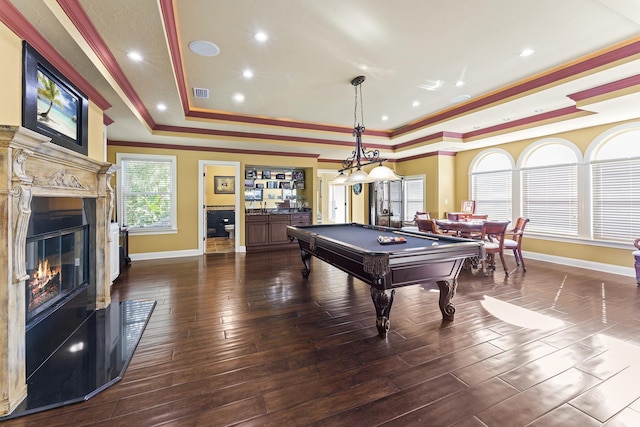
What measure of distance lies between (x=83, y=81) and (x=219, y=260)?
3.78m

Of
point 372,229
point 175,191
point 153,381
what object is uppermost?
point 175,191

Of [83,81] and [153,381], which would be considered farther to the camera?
[83,81]

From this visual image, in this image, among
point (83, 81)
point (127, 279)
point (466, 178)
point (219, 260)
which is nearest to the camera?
point (83, 81)

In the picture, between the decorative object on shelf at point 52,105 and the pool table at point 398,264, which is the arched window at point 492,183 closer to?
the pool table at point 398,264

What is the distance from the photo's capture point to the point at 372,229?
4500 mm

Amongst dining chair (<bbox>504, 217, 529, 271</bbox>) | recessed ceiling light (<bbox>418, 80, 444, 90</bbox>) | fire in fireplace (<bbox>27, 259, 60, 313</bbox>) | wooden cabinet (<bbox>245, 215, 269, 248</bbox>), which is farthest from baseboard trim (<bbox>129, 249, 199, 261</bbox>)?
dining chair (<bbox>504, 217, 529, 271</bbox>)

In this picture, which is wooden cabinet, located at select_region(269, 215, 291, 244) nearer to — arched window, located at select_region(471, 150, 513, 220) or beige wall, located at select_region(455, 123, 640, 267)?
arched window, located at select_region(471, 150, 513, 220)

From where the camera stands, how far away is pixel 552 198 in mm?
5715

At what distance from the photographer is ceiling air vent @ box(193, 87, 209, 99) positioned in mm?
4105

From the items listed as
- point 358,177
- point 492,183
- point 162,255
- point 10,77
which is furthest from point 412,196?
point 10,77

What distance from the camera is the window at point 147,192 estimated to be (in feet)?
19.5

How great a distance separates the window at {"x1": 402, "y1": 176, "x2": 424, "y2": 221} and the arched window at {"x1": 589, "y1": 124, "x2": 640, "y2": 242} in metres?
3.69

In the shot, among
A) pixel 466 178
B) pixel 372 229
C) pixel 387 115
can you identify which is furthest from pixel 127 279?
pixel 466 178

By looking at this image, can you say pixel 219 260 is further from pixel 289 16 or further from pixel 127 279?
pixel 289 16
